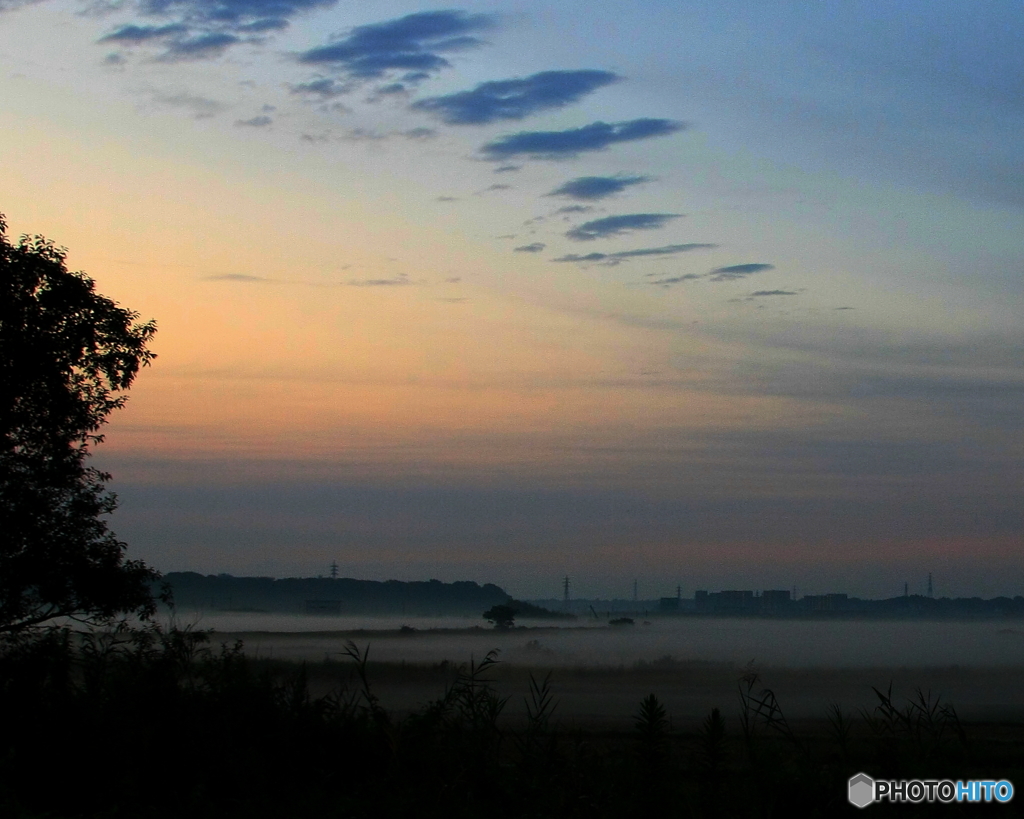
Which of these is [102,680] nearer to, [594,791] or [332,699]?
[332,699]

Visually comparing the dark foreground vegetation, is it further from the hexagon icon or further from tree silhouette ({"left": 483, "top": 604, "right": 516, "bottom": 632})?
tree silhouette ({"left": 483, "top": 604, "right": 516, "bottom": 632})

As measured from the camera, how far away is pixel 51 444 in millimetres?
24719

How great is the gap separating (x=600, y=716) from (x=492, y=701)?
88.9ft

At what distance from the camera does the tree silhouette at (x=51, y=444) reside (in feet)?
78.8

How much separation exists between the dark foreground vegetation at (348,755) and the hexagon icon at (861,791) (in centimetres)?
10

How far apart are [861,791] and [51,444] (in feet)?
63.5

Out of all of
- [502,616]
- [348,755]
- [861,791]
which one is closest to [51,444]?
[348,755]

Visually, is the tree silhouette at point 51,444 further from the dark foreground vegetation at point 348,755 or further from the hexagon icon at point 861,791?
the hexagon icon at point 861,791

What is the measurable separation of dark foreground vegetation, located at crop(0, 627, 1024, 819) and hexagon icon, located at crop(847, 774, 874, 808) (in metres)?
0.10

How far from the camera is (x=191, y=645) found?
19.2m

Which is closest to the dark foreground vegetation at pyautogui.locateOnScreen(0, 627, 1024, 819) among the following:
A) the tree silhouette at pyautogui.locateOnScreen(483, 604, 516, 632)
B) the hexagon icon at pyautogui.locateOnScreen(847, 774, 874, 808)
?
the hexagon icon at pyautogui.locateOnScreen(847, 774, 874, 808)

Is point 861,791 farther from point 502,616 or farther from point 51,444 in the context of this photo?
point 502,616

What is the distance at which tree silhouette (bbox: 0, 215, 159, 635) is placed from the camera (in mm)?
24031

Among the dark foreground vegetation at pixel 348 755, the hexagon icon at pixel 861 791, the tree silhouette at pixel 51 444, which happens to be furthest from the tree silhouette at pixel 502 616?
the hexagon icon at pixel 861 791
